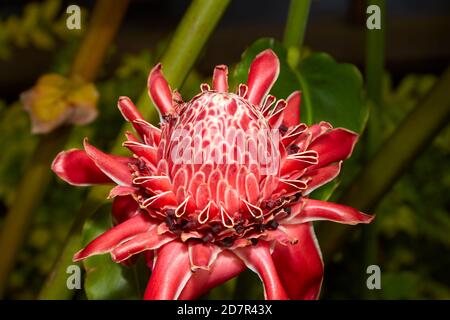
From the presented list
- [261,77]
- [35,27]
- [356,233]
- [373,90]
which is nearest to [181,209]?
[261,77]

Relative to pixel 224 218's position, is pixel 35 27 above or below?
above

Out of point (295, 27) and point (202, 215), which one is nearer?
point (202, 215)

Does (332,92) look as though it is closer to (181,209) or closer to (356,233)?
(181,209)

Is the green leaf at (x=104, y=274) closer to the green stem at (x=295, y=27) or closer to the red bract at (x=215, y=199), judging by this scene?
the red bract at (x=215, y=199)

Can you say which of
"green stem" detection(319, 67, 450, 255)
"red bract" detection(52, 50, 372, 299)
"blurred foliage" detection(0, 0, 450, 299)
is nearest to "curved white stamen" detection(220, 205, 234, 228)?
"red bract" detection(52, 50, 372, 299)
